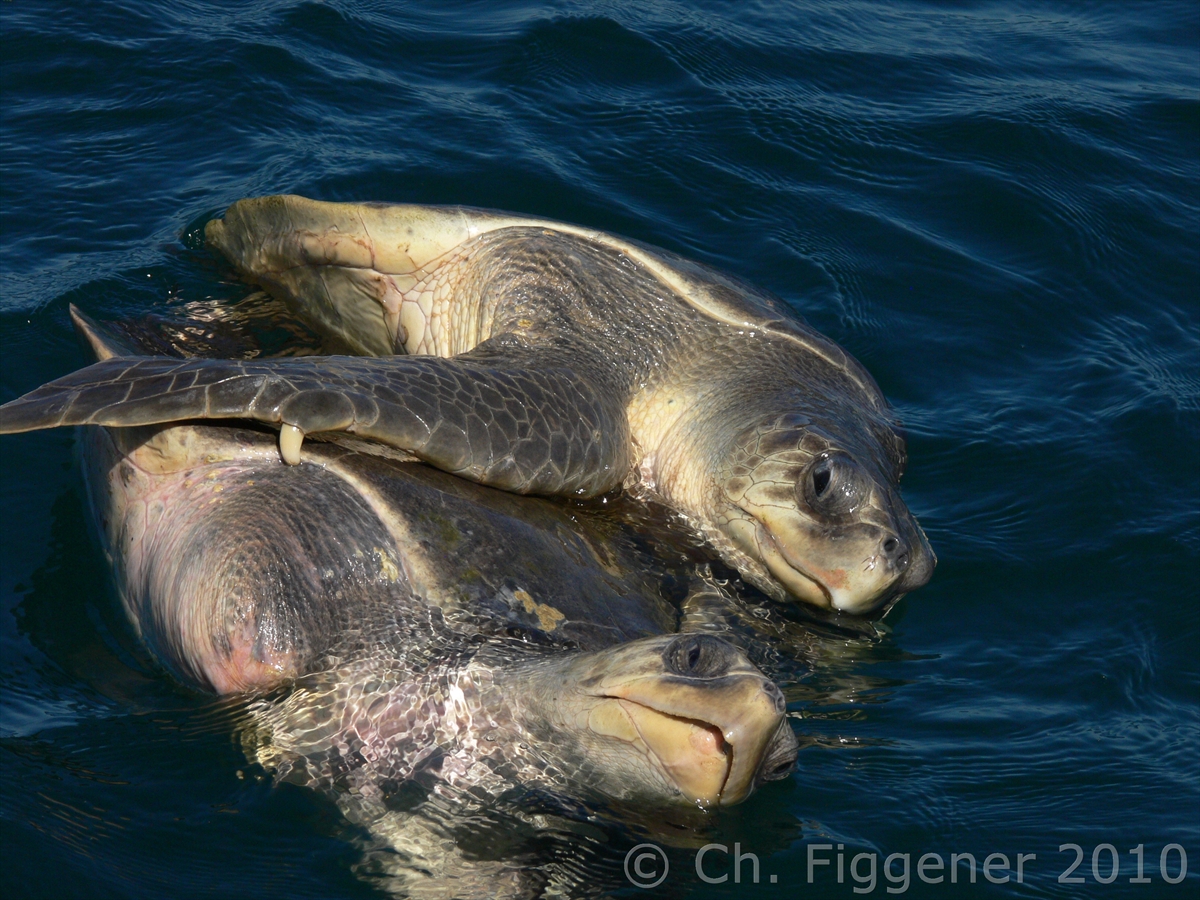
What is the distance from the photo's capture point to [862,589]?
4473 mm

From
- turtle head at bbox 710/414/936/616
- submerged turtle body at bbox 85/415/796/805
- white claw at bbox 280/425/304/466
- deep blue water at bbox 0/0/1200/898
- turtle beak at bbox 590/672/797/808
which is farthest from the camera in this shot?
turtle head at bbox 710/414/936/616

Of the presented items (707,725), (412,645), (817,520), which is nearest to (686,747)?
(707,725)

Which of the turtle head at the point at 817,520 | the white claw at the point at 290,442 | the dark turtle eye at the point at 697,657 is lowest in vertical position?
the turtle head at the point at 817,520

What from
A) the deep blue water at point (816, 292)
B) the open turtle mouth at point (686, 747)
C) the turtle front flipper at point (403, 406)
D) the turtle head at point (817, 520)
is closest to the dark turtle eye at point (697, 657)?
the open turtle mouth at point (686, 747)

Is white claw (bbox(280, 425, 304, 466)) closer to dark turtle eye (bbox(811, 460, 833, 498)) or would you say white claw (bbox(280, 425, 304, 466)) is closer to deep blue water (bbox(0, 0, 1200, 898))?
deep blue water (bbox(0, 0, 1200, 898))

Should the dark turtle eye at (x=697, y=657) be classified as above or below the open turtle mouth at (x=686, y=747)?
above

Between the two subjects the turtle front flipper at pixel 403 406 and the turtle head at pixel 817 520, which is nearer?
the turtle front flipper at pixel 403 406

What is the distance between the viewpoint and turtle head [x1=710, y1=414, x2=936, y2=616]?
4465mm

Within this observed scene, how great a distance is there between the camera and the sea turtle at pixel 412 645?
10.0ft

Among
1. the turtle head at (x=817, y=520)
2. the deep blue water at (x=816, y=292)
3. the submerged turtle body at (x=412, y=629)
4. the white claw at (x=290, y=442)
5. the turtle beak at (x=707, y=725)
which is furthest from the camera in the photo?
the turtle head at (x=817, y=520)

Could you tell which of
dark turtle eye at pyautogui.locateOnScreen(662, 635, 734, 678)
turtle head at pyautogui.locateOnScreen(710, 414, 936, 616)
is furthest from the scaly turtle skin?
turtle head at pyautogui.locateOnScreen(710, 414, 936, 616)

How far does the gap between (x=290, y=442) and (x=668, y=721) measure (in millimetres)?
1424

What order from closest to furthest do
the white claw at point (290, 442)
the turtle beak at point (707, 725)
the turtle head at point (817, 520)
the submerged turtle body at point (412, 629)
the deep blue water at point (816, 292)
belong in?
the turtle beak at point (707, 725) < the submerged turtle body at point (412, 629) < the deep blue water at point (816, 292) < the white claw at point (290, 442) < the turtle head at point (817, 520)

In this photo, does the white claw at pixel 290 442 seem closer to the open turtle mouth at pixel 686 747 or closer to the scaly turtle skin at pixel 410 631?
the scaly turtle skin at pixel 410 631
